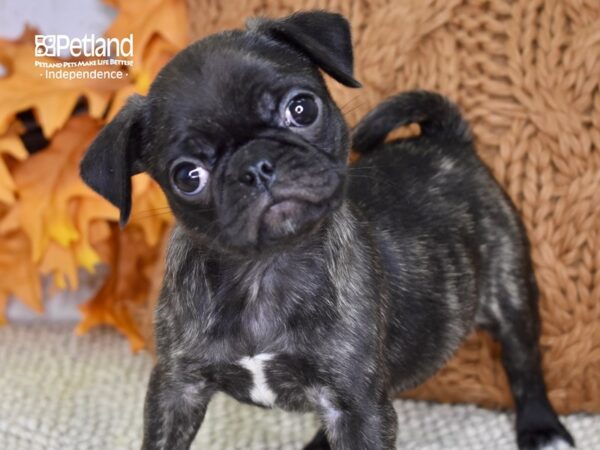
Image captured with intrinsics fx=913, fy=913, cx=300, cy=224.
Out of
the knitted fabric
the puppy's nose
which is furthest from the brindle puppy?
the knitted fabric

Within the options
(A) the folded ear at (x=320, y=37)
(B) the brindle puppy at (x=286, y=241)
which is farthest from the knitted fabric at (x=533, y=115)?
(A) the folded ear at (x=320, y=37)

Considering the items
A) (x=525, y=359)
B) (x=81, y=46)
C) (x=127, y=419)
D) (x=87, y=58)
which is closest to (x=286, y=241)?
(x=525, y=359)

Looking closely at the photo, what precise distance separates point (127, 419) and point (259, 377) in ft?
2.65

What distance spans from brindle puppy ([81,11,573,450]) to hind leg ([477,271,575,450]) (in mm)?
126

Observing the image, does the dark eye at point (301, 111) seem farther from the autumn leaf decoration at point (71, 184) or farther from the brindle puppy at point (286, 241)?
the autumn leaf decoration at point (71, 184)

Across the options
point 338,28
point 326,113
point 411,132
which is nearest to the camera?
point 326,113

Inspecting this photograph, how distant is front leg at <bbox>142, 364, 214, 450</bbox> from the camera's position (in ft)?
5.41

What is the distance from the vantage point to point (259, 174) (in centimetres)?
136

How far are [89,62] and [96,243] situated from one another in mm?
531

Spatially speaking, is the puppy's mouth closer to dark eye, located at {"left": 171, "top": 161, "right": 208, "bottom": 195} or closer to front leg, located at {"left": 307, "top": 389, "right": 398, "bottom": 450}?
dark eye, located at {"left": 171, "top": 161, "right": 208, "bottom": 195}

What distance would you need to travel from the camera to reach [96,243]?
8.84 feet

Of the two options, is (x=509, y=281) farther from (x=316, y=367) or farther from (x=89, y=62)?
(x=89, y=62)

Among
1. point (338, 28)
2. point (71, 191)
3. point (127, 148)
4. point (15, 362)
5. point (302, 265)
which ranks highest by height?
point (338, 28)

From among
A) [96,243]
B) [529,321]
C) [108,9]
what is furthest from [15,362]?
[529,321]
